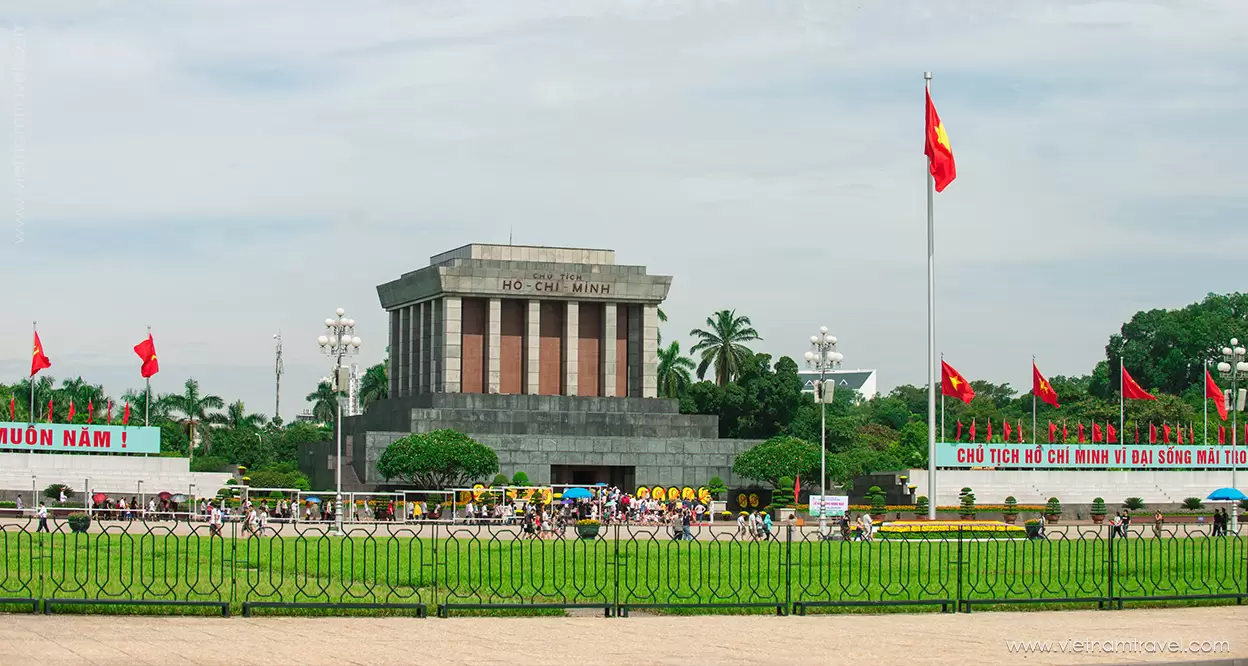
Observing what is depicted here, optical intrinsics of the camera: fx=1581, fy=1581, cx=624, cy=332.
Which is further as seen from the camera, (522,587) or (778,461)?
(778,461)

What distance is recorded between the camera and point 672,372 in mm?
93375

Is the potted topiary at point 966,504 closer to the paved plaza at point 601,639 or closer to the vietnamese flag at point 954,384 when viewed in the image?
the vietnamese flag at point 954,384

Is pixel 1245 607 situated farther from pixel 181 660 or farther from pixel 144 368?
pixel 144 368

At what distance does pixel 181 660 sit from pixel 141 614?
4.10m

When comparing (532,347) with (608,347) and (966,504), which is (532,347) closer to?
(608,347)

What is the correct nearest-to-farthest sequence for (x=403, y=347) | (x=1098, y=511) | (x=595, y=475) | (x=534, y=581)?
(x=534, y=581)
(x=1098, y=511)
(x=595, y=475)
(x=403, y=347)

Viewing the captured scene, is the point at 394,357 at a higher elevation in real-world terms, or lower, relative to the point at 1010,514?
higher

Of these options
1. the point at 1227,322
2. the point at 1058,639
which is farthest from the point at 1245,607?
the point at 1227,322

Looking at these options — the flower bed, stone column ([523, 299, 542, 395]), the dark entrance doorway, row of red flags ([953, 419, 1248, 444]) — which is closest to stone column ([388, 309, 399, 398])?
stone column ([523, 299, 542, 395])

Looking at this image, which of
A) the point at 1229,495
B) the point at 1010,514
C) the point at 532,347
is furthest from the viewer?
the point at 532,347

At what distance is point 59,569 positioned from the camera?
896 inches

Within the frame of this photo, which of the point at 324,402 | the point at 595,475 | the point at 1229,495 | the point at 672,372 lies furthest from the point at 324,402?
the point at 1229,495

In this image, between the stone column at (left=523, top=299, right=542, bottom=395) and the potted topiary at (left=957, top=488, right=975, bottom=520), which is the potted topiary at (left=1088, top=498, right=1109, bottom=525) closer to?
the potted topiary at (left=957, top=488, right=975, bottom=520)

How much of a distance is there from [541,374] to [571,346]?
2.11m
